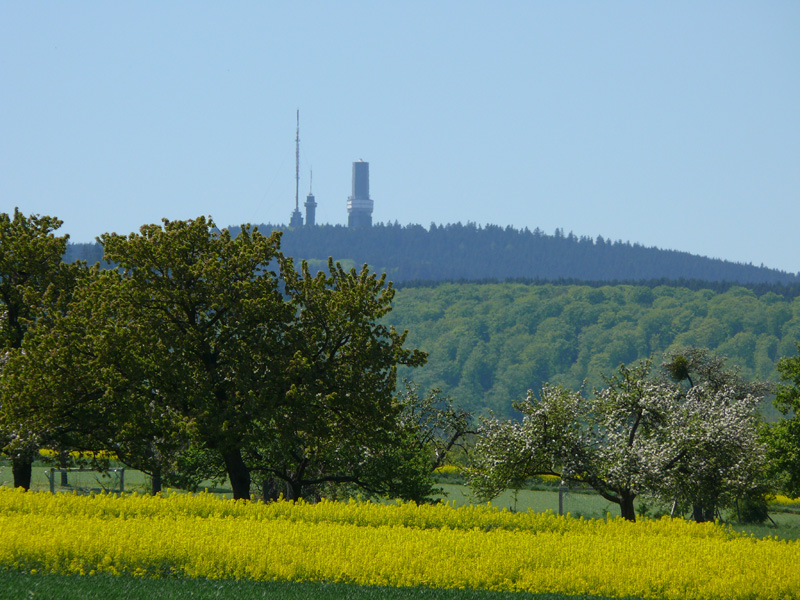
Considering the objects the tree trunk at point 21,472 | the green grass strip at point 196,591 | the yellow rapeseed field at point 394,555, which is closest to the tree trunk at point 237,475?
the yellow rapeseed field at point 394,555

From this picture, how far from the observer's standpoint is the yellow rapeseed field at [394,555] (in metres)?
17.3

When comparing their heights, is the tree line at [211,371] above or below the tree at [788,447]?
above

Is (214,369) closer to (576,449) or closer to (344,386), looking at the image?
(344,386)

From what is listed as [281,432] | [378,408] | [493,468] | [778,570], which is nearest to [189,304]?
[281,432]

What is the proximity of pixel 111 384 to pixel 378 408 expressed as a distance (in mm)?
9021

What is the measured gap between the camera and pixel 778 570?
18531mm

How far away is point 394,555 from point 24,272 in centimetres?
2252

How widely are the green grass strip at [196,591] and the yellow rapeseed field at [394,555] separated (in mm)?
814

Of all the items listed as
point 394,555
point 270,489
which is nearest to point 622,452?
point 270,489

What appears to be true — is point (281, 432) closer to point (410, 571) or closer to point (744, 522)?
point (410, 571)

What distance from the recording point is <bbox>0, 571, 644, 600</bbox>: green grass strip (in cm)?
1465

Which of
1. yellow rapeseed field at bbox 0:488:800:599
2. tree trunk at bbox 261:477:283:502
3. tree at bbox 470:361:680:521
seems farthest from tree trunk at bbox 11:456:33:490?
tree at bbox 470:361:680:521

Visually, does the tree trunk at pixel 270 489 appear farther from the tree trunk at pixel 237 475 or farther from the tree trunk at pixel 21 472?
the tree trunk at pixel 21 472

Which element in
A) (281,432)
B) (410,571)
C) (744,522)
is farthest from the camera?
(744,522)
